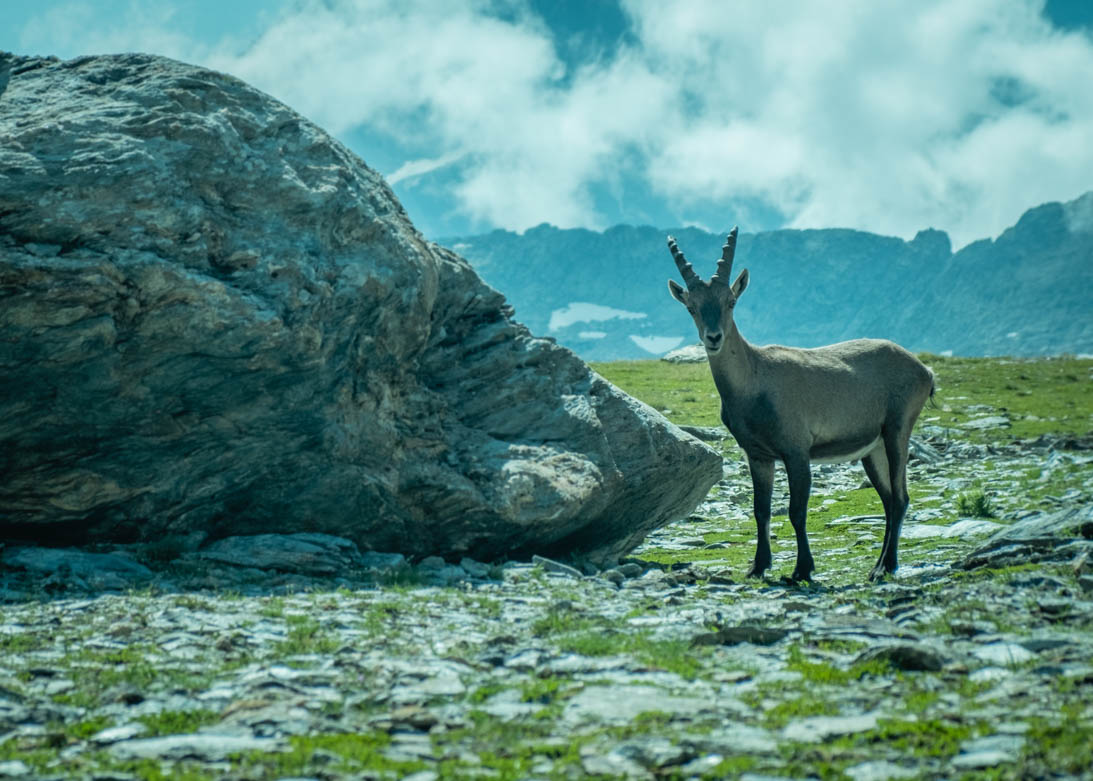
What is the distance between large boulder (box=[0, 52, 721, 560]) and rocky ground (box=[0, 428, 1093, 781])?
3.44 ft

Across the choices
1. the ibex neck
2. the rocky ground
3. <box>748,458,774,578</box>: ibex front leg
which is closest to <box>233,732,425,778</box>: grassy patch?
the rocky ground

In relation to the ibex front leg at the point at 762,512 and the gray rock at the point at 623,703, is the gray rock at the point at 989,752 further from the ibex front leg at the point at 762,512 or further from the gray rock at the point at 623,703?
the ibex front leg at the point at 762,512

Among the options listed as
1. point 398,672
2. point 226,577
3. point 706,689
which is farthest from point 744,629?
point 226,577

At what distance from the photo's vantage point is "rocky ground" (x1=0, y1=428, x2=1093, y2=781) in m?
7.69

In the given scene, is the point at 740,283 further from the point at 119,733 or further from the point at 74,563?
the point at 119,733

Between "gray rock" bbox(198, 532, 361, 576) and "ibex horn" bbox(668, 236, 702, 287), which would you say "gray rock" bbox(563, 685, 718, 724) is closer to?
"gray rock" bbox(198, 532, 361, 576)

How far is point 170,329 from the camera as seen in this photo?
16750mm

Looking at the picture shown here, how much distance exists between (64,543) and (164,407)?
3061 mm

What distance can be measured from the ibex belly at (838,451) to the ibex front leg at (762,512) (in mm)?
1194

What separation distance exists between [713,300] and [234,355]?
9226 millimetres

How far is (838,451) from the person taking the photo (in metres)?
21.8

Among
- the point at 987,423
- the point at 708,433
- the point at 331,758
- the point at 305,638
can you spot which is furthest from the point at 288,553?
the point at 987,423

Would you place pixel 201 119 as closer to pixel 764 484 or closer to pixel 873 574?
pixel 764 484

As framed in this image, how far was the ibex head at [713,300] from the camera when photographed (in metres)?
19.7
